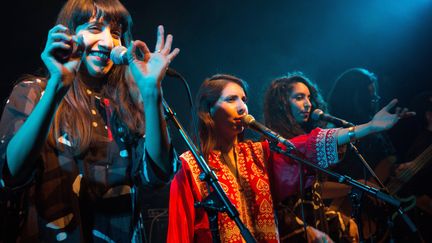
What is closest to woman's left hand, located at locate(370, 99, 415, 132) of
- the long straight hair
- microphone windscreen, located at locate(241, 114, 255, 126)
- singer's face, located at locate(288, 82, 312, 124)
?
microphone windscreen, located at locate(241, 114, 255, 126)

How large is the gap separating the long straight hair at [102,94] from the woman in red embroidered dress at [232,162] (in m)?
0.82

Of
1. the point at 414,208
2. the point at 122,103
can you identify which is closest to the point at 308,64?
the point at 414,208

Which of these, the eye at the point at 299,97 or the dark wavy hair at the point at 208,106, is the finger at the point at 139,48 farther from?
the eye at the point at 299,97

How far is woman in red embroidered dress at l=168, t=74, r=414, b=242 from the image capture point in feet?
7.64

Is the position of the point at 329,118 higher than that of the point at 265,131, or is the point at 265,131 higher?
the point at 329,118

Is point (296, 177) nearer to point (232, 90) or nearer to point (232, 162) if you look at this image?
point (232, 162)

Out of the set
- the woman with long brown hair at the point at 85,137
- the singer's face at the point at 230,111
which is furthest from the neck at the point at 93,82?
the singer's face at the point at 230,111

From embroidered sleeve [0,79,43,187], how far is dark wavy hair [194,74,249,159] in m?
1.43

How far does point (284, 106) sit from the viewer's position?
131 inches

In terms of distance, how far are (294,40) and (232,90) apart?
231 centimetres

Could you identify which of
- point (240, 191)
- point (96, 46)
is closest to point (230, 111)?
point (240, 191)

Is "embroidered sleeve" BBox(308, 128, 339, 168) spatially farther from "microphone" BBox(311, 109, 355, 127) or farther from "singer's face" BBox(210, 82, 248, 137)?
"singer's face" BBox(210, 82, 248, 137)

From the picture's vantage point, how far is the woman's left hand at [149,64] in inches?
51.1

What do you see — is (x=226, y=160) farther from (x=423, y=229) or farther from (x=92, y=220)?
(x=423, y=229)
